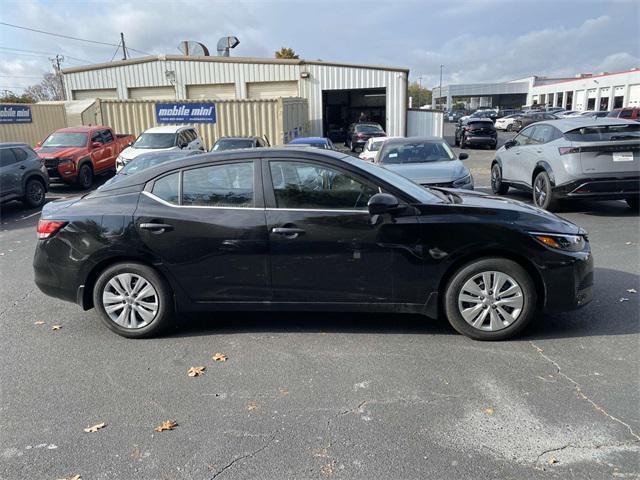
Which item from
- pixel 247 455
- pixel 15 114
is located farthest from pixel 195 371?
pixel 15 114

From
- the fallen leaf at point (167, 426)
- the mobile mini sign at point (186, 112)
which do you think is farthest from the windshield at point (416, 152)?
the mobile mini sign at point (186, 112)

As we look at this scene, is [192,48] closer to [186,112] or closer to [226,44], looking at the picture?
[226,44]

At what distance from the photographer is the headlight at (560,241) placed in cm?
395

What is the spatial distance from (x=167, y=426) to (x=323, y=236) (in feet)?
5.94

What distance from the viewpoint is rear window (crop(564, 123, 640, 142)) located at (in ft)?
27.0

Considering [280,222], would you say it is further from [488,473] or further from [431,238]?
[488,473]

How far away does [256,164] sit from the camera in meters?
4.17

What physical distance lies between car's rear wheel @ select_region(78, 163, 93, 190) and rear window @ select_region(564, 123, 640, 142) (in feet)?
43.0

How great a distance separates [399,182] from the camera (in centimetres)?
435

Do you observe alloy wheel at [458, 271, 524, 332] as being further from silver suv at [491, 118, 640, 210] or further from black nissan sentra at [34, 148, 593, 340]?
silver suv at [491, 118, 640, 210]

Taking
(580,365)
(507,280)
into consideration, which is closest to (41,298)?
(507,280)

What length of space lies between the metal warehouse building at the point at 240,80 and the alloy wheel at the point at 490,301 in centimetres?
2340

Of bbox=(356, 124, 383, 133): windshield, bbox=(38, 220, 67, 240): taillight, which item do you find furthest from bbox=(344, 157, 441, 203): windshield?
bbox=(356, 124, 383, 133): windshield

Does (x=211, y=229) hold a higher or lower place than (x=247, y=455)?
higher
